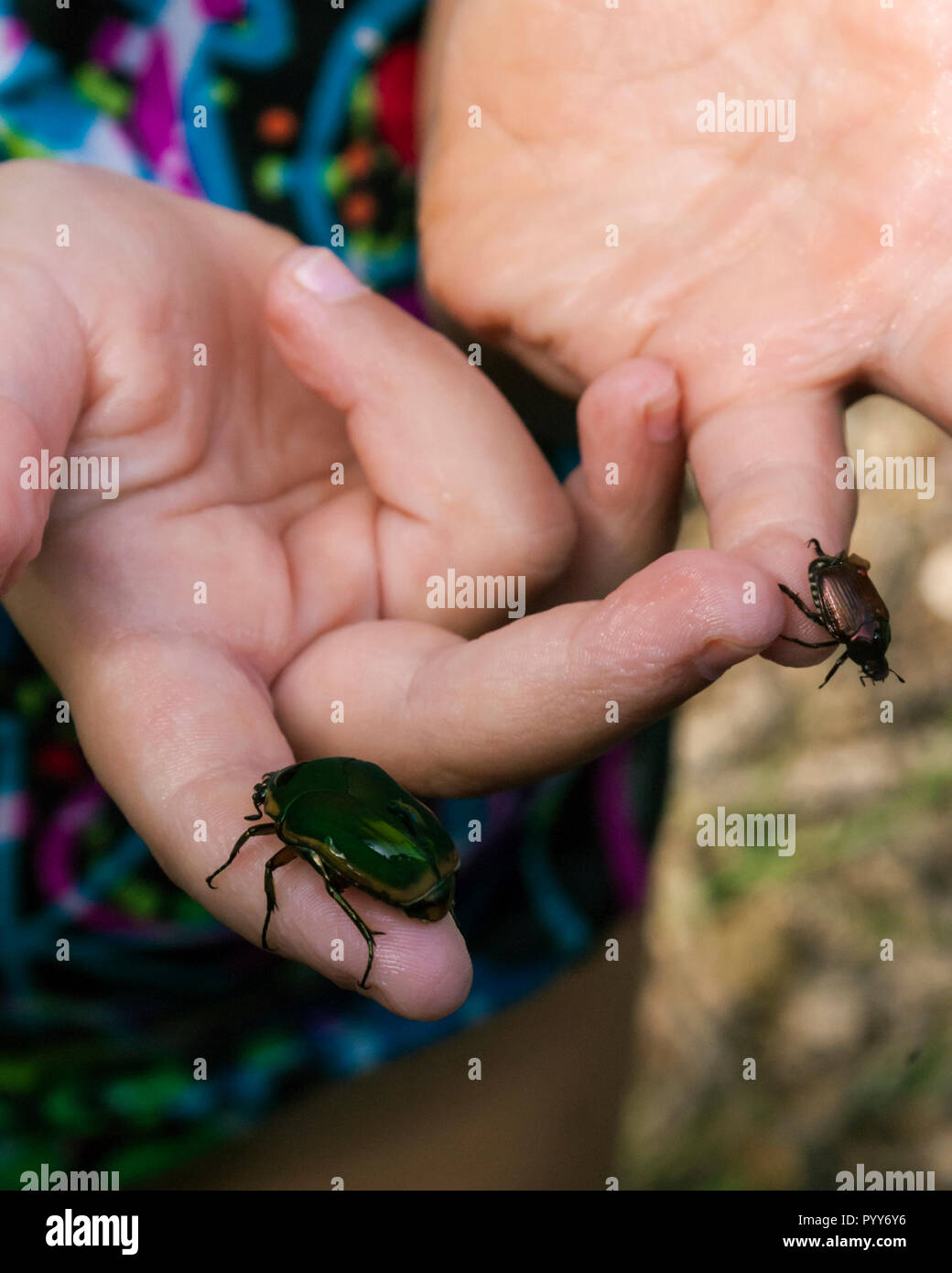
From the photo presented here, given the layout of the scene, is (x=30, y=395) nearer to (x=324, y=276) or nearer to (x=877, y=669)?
(x=324, y=276)

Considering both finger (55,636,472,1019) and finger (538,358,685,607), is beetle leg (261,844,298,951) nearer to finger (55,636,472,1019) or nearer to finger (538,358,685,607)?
finger (55,636,472,1019)

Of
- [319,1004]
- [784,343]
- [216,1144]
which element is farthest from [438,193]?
[216,1144]

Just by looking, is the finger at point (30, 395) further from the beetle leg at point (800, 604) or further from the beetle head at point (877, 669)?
the beetle head at point (877, 669)

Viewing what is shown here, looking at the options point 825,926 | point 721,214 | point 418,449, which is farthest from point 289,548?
point 825,926

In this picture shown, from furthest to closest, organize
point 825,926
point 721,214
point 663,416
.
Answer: point 825,926 < point 721,214 < point 663,416

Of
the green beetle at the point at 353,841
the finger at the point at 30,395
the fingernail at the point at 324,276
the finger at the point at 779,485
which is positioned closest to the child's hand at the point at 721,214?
the finger at the point at 779,485

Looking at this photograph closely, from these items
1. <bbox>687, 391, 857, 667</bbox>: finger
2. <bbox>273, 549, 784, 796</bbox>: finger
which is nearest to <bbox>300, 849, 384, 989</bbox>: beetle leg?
<bbox>273, 549, 784, 796</bbox>: finger
